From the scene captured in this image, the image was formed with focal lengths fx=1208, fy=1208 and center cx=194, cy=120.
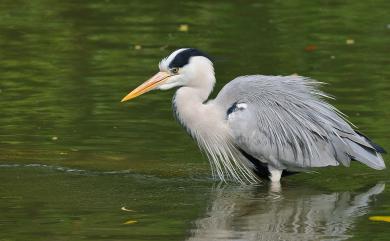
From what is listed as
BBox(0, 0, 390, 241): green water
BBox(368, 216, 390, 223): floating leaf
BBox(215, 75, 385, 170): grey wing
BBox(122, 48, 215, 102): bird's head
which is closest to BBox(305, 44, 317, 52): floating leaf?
BBox(0, 0, 390, 241): green water

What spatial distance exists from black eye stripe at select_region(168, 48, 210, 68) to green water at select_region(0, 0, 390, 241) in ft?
2.80

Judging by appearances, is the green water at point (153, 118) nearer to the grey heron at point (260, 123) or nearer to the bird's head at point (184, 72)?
the grey heron at point (260, 123)

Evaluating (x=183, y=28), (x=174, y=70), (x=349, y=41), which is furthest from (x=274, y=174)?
(x=183, y=28)

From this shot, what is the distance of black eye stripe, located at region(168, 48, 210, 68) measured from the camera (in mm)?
9722

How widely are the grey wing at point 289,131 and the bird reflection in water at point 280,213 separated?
0.27m

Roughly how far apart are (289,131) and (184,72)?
3.19 ft

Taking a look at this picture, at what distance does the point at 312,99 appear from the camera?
988 cm

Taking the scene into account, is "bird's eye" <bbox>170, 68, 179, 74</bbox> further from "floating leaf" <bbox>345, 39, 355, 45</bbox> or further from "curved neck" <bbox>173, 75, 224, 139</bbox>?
"floating leaf" <bbox>345, 39, 355, 45</bbox>

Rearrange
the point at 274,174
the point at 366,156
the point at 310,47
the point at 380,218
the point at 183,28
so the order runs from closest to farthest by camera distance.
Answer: the point at 380,218, the point at 366,156, the point at 274,174, the point at 310,47, the point at 183,28

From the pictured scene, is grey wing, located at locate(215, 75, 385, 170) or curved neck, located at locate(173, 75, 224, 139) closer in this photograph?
grey wing, located at locate(215, 75, 385, 170)

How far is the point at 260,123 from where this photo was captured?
9.63 metres

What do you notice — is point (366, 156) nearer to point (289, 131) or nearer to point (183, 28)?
point (289, 131)

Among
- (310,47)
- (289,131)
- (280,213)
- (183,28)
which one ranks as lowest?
(280,213)

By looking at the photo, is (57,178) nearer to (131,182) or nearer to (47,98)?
(131,182)
